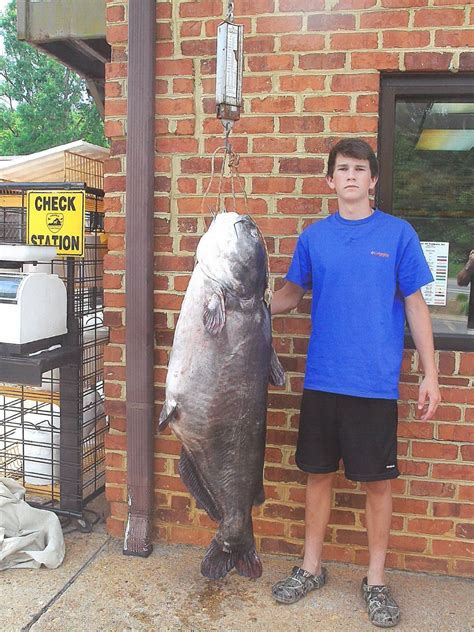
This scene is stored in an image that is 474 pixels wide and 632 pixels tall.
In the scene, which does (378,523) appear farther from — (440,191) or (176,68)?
(176,68)

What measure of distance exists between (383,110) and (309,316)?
1059 mm

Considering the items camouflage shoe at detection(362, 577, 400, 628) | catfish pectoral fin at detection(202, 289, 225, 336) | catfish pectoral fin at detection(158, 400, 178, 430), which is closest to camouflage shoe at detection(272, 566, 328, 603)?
camouflage shoe at detection(362, 577, 400, 628)

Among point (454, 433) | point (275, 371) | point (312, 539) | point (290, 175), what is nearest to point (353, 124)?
point (290, 175)

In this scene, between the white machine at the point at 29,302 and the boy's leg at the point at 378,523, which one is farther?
the white machine at the point at 29,302

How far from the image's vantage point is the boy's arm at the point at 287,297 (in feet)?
9.57

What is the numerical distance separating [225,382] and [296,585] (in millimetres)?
1104

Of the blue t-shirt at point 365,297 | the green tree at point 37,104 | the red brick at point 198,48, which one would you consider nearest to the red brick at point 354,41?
the red brick at point 198,48

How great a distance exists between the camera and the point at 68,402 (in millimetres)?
3570

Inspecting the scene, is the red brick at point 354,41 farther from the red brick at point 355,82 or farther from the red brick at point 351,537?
the red brick at point 351,537

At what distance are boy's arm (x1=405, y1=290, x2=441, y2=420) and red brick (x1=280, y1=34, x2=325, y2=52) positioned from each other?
1.29 meters

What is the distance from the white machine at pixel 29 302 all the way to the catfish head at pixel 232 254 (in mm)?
1209

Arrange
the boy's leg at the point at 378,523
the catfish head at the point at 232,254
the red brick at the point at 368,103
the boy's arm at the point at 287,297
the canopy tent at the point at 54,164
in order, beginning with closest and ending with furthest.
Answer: the catfish head at the point at 232,254
the boy's leg at the point at 378,523
the boy's arm at the point at 287,297
the red brick at the point at 368,103
the canopy tent at the point at 54,164

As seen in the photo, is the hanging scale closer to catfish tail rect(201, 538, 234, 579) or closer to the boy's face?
the boy's face

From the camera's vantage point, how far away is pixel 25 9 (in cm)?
411
